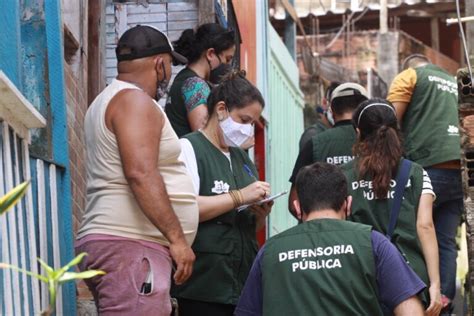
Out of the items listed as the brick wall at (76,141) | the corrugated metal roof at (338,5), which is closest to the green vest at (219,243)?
the brick wall at (76,141)

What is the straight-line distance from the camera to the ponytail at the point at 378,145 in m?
5.77

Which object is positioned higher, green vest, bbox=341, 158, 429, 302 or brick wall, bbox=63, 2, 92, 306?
brick wall, bbox=63, 2, 92, 306

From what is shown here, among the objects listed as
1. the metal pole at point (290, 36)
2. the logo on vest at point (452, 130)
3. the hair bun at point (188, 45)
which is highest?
the metal pole at point (290, 36)

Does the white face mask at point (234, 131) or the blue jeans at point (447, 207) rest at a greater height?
the white face mask at point (234, 131)

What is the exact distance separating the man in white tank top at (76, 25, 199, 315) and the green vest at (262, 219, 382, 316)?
43 cm

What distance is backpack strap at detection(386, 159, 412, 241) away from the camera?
5.72m

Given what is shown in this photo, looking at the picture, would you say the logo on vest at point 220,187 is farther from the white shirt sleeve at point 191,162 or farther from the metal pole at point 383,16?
the metal pole at point 383,16

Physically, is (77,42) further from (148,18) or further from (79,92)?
(148,18)

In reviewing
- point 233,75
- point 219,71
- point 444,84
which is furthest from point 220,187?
point 444,84

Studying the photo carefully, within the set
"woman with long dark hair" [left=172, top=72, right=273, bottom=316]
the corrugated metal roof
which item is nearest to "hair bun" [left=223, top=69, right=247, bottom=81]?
"woman with long dark hair" [left=172, top=72, right=273, bottom=316]

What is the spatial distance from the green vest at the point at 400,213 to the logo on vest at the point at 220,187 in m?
0.62

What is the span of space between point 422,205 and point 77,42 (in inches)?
110

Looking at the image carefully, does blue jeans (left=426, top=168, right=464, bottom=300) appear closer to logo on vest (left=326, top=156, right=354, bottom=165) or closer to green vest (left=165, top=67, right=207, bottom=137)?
logo on vest (left=326, top=156, right=354, bottom=165)

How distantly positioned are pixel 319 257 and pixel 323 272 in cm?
7
